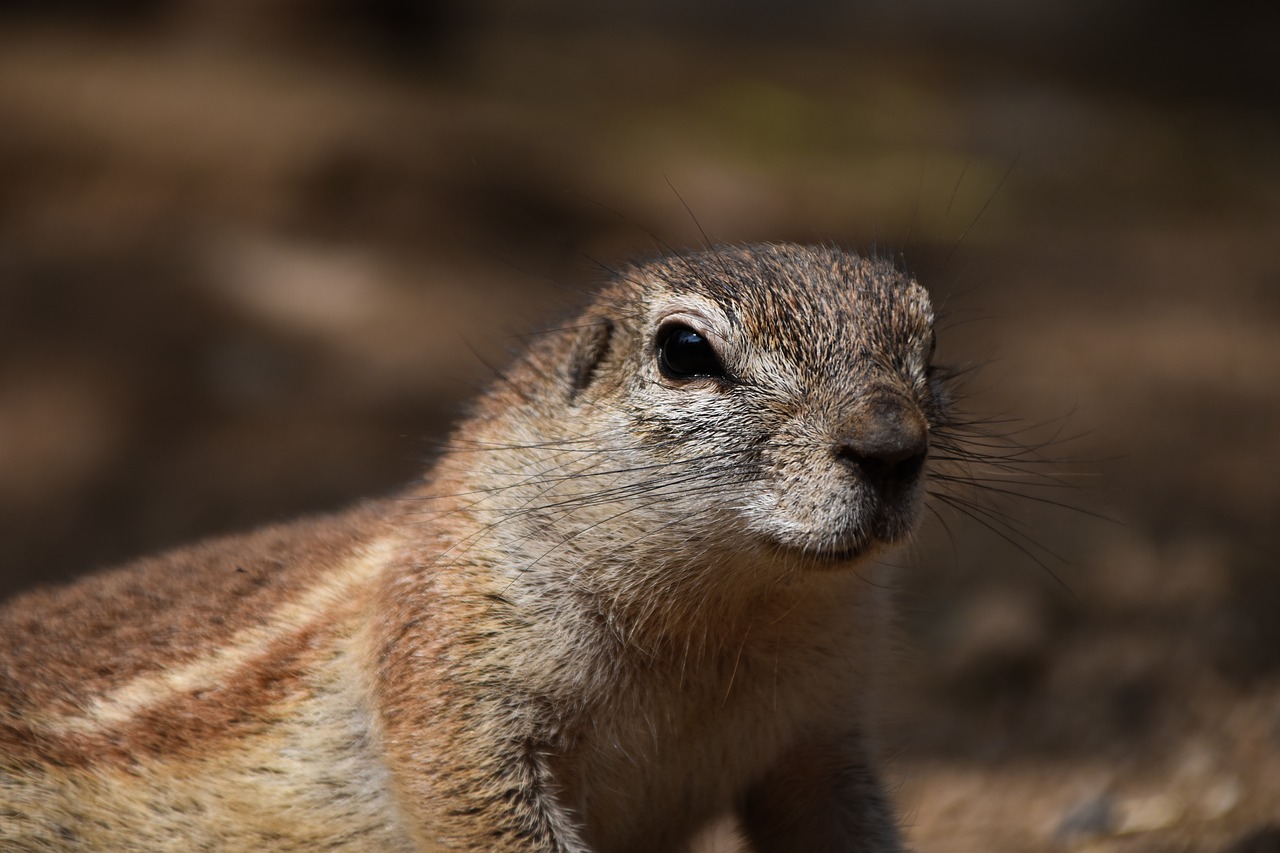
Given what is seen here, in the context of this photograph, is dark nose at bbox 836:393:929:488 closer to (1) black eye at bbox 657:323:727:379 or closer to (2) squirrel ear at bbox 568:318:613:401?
(1) black eye at bbox 657:323:727:379

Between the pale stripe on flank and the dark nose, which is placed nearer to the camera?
the dark nose

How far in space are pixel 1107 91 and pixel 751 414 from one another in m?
14.1

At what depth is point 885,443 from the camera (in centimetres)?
300

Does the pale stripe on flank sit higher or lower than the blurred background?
lower

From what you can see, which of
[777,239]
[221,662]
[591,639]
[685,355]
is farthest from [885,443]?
[777,239]

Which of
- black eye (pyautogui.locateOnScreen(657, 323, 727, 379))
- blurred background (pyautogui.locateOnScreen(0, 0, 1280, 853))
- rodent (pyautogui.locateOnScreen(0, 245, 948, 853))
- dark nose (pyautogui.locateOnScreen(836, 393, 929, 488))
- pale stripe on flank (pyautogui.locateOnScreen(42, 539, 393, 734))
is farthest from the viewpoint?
blurred background (pyautogui.locateOnScreen(0, 0, 1280, 853))

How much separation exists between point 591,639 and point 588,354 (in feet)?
2.64

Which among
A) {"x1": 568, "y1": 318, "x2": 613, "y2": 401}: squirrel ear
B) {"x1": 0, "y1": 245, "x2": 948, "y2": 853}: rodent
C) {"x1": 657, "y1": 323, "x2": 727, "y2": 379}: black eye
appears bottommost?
{"x1": 0, "y1": 245, "x2": 948, "y2": 853}: rodent

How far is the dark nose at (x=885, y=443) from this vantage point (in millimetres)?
3006

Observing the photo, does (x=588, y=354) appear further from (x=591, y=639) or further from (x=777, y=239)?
(x=777, y=239)

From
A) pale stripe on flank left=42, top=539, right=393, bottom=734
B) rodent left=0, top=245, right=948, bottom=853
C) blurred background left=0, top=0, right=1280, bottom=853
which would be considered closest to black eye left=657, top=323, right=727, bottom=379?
rodent left=0, top=245, right=948, bottom=853

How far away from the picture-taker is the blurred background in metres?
5.45

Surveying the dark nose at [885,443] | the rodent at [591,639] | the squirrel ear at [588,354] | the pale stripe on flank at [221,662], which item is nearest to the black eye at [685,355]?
the rodent at [591,639]

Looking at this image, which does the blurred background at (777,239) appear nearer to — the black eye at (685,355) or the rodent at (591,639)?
the rodent at (591,639)
